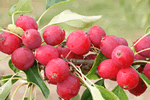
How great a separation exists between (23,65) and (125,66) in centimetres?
21

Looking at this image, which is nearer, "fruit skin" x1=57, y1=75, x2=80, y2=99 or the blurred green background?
"fruit skin" x1=57, y1=75, x2=80, y2=99

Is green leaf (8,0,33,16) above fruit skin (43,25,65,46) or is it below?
above

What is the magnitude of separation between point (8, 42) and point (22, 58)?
5cm

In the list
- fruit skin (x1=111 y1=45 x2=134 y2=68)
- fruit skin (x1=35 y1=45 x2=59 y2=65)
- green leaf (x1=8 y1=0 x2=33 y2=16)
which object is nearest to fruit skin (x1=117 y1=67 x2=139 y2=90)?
fruit skin (x1=111 y1=45 x2=134 y2=68)

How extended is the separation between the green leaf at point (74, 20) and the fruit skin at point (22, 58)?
134 millimetres

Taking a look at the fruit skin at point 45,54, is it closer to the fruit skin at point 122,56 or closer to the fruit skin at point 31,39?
the fruit skin at point 31,39

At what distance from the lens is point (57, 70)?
38cm

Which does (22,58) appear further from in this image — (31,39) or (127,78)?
(127,78)

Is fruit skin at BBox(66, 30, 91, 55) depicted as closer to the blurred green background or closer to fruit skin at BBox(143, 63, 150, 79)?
fruit skin at BBox(143, 63, 150, 79)

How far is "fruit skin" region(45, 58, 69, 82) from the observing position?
1.24 feet

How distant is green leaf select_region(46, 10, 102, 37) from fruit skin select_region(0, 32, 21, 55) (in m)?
0.12

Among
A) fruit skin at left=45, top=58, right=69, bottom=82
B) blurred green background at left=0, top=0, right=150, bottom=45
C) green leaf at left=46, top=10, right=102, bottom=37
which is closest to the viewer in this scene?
fruit skin at left=45, top=58, right=69, bottom=82

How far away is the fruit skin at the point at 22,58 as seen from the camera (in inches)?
16.1

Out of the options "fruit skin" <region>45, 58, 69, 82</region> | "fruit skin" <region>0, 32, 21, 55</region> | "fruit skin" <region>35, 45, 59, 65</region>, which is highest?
"fruit skin" <region>0, 32, 21, 55</region>
